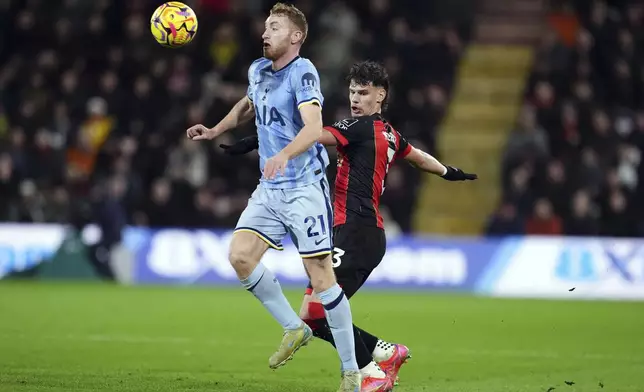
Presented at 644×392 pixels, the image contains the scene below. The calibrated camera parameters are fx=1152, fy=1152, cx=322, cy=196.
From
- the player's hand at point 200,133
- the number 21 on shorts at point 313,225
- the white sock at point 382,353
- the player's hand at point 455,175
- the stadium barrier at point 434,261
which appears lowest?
the stadium barrier at point 434,261

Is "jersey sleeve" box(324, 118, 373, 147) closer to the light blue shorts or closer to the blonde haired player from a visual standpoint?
the blonde haired player

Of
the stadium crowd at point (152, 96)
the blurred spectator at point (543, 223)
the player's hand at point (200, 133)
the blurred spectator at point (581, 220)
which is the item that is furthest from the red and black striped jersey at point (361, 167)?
the blurred spectator at point (581, 220)

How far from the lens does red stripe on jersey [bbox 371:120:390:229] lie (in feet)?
25.6

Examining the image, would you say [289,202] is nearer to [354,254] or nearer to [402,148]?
[354,254]

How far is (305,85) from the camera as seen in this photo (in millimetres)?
7211

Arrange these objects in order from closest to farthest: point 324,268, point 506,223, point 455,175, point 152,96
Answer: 1. point 324,268
2. point 455,175
3. point 506,223
4. point 152,96

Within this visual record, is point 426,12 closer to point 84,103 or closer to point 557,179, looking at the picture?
point 557,179

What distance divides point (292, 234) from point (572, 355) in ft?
12.7

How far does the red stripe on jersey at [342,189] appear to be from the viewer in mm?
7824

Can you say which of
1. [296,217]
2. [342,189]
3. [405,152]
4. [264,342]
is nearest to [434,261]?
[264,342]

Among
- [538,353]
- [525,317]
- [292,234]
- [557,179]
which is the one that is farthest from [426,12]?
[292,234]

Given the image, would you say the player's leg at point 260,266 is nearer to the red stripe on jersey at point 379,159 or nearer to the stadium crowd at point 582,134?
the red stripe on jersey at point 379,159

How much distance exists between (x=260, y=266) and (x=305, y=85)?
125cm

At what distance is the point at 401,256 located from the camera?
17797mm
